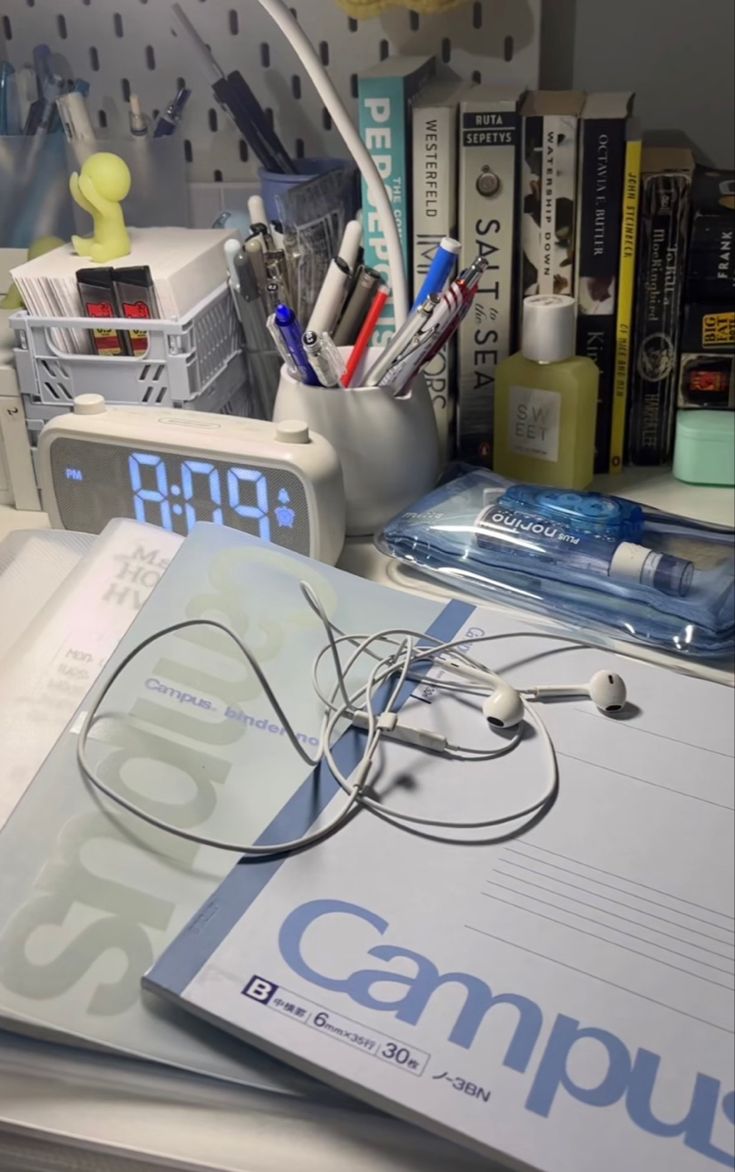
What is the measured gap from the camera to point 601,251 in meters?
0.76

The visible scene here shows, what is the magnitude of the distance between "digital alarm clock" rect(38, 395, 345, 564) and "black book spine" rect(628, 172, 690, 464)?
0.27 m

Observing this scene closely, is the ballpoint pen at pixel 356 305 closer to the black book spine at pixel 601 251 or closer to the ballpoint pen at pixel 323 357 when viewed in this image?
the ballpoint pen at pixel 323 357

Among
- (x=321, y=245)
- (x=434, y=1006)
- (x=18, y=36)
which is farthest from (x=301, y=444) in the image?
(x=18, y=36)

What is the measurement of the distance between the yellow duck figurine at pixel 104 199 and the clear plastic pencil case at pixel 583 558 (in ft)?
0.91

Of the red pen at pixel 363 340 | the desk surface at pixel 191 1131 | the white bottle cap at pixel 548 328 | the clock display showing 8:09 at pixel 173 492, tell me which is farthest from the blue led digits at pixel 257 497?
the desk surface at pixel 191 1131

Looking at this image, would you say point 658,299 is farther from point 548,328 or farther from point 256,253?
point 256,253

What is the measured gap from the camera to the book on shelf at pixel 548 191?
2.41ft

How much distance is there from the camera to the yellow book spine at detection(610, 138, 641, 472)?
74cm

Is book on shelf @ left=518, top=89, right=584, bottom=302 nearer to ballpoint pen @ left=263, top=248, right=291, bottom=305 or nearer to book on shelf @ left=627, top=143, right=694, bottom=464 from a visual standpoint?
book on shelf @ left=627, top=143, right=694, bottom=464

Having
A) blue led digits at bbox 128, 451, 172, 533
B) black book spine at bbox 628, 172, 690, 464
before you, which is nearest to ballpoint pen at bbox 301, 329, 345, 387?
blue led digits at bbox 128, 451, 172, 533

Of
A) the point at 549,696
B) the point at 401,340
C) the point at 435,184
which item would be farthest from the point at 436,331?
the point at 549,696

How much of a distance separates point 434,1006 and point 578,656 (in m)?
0.23

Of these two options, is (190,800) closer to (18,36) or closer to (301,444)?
(301,444)

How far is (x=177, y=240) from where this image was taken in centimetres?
82
